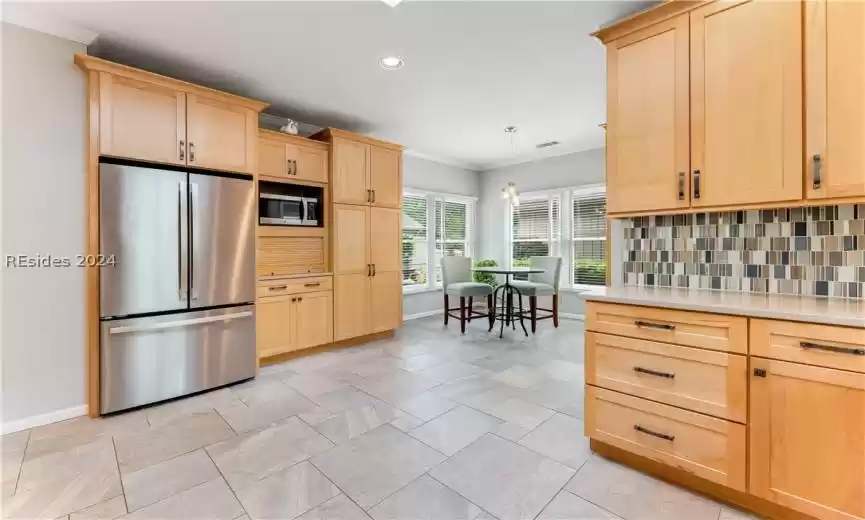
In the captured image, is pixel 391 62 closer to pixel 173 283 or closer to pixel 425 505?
→ pixel 173 283

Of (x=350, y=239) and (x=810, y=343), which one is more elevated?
(x=350, y=239)

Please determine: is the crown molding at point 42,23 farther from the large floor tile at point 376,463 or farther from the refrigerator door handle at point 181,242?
the large floor tile at point 376,463

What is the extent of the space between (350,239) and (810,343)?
3.73 m

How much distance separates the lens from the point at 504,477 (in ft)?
6.03

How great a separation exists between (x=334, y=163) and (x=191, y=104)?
1.45m

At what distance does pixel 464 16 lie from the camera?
7.93ft

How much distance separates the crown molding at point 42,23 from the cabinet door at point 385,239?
2.69 metres

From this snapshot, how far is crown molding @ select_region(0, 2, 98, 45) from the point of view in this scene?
7.44 ft

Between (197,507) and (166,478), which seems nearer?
(197,507)

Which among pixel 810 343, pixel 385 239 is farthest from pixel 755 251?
pixel 385 239

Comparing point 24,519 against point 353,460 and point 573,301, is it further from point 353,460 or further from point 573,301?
point 573,301

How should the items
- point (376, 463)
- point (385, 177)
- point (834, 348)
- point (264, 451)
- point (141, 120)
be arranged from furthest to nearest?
point (385, 177), point (141, 120), point (264, 451), point (376, 463), point (834, 348)

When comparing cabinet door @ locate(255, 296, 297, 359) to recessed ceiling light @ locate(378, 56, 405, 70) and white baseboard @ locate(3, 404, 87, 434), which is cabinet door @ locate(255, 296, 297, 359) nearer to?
white baseboard @ locate(3, 404, 87, 434)

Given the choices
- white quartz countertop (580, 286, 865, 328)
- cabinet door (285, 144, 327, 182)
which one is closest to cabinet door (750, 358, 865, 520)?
white quartz countertop (580, 286, 865, 328)
